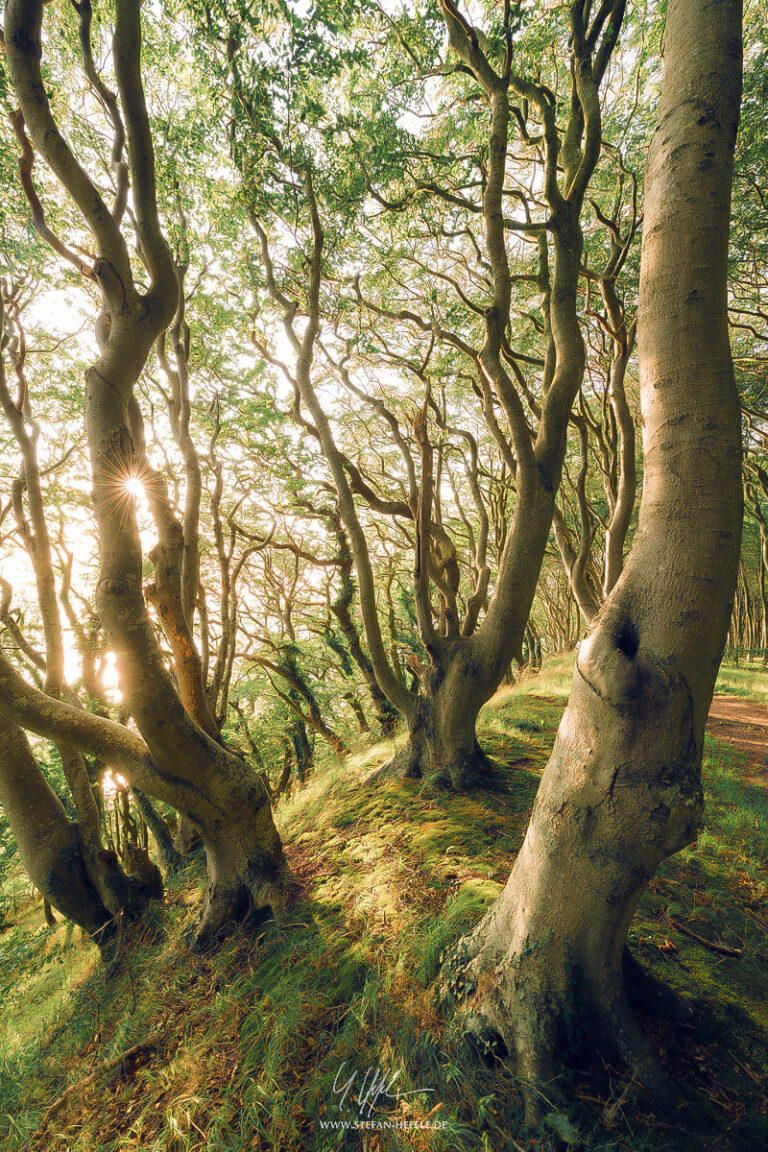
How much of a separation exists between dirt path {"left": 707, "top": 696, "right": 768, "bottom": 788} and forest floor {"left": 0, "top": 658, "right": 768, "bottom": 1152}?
106cm

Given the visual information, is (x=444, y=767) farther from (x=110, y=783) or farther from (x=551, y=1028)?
(x=110, y=783)

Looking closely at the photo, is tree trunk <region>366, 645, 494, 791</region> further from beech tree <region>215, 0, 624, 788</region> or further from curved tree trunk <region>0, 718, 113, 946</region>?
curved tree trunk <region>0, 718, 113, 946</region>

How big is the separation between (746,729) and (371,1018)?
820cm

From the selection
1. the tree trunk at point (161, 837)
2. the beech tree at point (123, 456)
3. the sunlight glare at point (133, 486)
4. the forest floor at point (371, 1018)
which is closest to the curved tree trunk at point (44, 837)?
the forest floor at point (371, 1018)

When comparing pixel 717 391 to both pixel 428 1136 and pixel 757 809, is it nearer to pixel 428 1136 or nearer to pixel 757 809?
pixel 428 1136

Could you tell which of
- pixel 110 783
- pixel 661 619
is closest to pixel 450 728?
pixel 661 619

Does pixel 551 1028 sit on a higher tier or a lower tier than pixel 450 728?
lower

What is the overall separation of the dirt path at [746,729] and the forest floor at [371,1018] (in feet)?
3.49

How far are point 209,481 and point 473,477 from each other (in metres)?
5.96

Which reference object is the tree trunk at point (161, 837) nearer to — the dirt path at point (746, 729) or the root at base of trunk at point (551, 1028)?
the root at base of trunk at point (551, 1028)

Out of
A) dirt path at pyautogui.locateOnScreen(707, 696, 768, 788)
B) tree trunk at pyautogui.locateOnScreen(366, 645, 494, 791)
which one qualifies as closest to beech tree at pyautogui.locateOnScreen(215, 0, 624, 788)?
tree trunk at pyautogui.locateOnScreen(366, 645, 494, 791)

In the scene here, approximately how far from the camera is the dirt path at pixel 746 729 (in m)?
5.30

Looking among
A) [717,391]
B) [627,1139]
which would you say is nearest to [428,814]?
[627,1139]

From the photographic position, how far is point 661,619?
1645 millimetres
